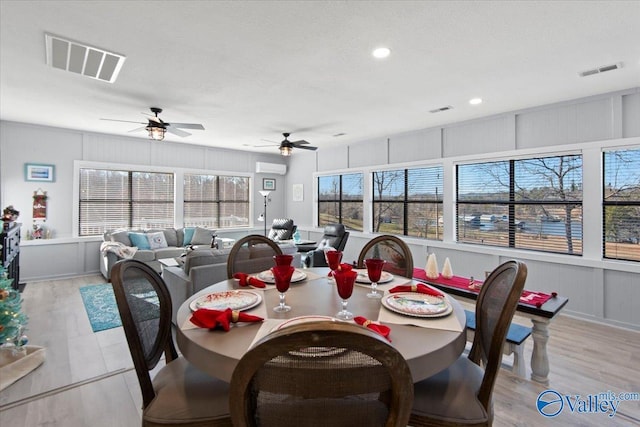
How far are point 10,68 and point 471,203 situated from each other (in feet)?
18.4

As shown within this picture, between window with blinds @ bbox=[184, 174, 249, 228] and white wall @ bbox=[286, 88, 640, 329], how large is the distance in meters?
4.04

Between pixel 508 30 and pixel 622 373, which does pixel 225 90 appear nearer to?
pixel 508 30

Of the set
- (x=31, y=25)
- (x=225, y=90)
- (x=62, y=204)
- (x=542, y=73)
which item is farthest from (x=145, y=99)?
(x=542, y=73)

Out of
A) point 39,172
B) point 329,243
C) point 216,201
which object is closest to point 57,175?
point 39,172

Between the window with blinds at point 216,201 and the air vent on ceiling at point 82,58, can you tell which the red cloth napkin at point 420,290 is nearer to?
the air vent on ceiling at point 82,58

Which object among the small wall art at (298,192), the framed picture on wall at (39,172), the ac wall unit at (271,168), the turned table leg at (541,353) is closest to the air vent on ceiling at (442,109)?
the turned table leg at (541,353)

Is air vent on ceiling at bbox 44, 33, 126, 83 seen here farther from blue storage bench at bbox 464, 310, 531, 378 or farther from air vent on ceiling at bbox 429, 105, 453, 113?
blue storage bench at bbox 464, 310, 531, 378

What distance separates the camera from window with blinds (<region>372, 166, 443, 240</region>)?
17.1 ft

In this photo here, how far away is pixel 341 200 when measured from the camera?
695cm

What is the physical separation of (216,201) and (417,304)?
6.63m

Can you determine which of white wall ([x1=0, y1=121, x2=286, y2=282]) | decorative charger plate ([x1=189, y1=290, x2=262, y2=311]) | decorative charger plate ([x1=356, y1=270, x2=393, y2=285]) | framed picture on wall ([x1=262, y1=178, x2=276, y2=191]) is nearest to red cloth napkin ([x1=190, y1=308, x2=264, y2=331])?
decorative charger plate ([x1=189, y1=290, x2=262, y2=311])

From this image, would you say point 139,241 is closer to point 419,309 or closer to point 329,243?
point 329,243

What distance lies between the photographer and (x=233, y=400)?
→ 2.47 ft

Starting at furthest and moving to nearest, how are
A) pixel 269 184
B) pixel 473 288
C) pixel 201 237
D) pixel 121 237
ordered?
pixel 269 184, pixel 201 237, pixel 121 237, pixel 473 288
